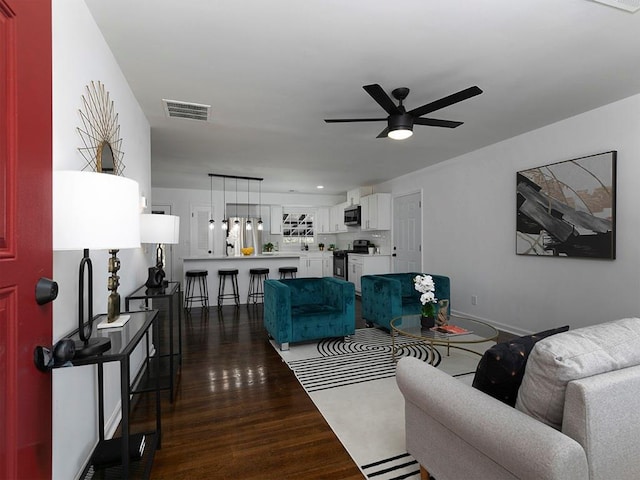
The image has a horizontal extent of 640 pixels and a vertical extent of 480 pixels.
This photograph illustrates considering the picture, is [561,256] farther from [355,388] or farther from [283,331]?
[283,331]

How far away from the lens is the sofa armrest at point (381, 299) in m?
4.02

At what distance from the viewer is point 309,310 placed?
3.82 m

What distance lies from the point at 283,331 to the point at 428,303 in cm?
156

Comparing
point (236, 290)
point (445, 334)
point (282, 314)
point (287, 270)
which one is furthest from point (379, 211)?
point (445, 334)

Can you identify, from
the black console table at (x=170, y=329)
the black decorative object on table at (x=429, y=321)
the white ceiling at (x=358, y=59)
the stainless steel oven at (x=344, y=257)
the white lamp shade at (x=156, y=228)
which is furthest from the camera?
the stainless steel oven at (x=344, y=257)

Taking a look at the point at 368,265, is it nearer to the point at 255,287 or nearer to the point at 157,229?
the point at 255,287

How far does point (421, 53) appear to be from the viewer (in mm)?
2270

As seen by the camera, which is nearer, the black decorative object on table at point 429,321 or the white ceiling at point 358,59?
the white ceiling at point 358,59

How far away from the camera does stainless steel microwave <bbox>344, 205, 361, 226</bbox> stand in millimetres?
7504

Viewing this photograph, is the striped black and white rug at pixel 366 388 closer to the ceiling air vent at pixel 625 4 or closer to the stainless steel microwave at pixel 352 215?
the ceiling air vent at pixel 625 4

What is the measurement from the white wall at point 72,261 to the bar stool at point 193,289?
11.8 ft

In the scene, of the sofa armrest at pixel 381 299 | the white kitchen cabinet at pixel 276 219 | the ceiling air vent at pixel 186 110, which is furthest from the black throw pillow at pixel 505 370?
the white kitchen cabinet at pixel 276 219

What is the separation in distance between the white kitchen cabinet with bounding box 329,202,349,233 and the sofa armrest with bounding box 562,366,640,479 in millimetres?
7091

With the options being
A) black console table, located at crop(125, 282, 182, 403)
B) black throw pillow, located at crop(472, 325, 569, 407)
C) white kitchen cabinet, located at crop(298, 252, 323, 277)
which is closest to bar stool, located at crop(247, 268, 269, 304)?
white kitchen cabinet, located at crop(298, 252, 323, 277)
